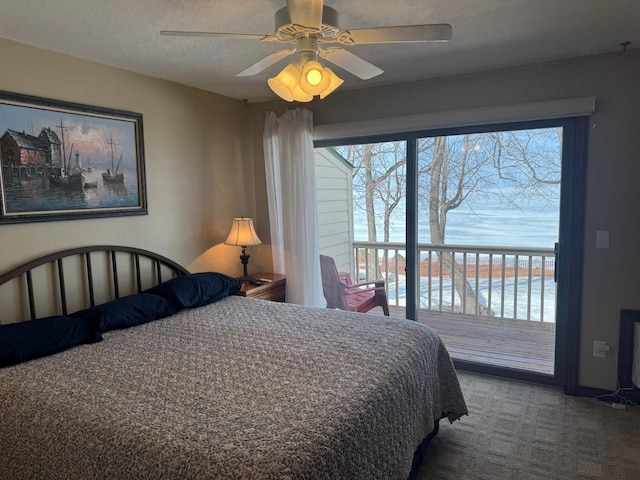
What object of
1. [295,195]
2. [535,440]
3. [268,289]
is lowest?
[535,440]

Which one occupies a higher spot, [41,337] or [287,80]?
[287,80]

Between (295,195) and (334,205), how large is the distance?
452mm

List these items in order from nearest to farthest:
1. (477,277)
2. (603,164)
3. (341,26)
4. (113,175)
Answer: (341,26) < (603,164) < (113,175) < (477,277)

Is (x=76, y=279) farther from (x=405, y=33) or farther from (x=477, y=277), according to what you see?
(x=477, y=277)

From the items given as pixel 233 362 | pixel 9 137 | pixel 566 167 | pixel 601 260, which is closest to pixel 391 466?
pixel 233 362

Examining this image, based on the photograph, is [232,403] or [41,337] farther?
[41,337]

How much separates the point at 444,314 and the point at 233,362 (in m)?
2.69

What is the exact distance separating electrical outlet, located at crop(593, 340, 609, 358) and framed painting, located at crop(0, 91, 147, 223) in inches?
134

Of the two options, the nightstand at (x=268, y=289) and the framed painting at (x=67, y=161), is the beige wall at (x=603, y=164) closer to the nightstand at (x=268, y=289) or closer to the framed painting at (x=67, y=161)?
the nightstand at (x=268, y=289)

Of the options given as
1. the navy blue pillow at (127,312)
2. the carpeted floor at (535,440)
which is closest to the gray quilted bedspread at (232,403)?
the navy blue pillow at (127,312)

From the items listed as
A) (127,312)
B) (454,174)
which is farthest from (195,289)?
(454,174)

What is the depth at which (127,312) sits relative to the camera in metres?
Result: 2.62

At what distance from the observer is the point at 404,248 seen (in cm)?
380

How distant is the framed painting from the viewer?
8.03 ft
